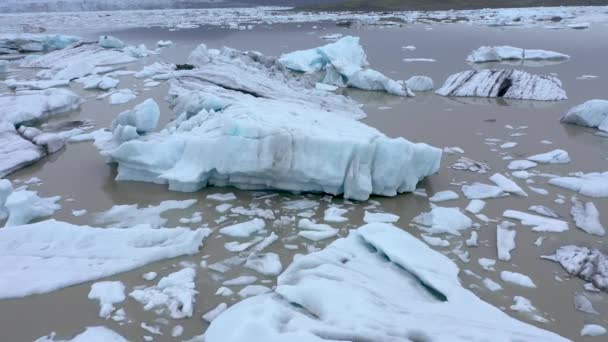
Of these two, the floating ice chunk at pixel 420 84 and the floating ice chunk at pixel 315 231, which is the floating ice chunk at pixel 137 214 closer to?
the floating ice chunk at pixel 315 231

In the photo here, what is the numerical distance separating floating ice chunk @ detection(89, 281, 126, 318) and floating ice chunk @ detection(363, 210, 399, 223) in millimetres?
1732

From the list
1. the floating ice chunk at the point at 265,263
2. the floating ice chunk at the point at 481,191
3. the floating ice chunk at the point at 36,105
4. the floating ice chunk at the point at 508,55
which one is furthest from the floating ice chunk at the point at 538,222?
the floating ice chunk at the point at 508,55

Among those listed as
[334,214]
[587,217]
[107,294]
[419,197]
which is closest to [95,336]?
[107,294]

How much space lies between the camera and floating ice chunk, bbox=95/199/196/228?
354 centimetres

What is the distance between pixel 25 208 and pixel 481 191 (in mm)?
3607

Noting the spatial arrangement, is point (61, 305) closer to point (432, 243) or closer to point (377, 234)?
point (377, 234)

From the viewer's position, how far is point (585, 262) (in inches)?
112

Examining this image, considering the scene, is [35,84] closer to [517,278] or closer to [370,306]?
[370,306]

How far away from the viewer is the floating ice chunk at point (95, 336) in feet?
7.53

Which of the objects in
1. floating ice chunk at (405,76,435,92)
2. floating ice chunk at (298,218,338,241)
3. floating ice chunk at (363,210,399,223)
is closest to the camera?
floating ice chunk at (298,218,338,241)

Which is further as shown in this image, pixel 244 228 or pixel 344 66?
pixel 344 66

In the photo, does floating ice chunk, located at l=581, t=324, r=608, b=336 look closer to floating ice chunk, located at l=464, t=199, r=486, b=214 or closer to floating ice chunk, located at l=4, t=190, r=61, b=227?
floating ice chunk, located at l=464, t=199, r=486, b=214

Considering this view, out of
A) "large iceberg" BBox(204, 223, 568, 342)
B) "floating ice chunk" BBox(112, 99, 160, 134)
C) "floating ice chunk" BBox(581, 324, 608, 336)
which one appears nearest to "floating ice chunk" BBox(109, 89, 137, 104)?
"floating ice chunk" BBox(112, 99, 160, 134)

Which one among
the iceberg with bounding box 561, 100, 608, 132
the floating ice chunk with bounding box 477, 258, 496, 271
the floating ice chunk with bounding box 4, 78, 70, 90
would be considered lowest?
the floating ice chunk with bounding box 477, 258, 496, 271
